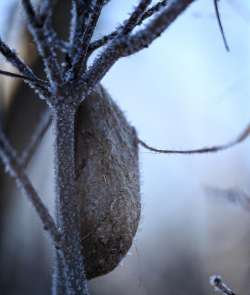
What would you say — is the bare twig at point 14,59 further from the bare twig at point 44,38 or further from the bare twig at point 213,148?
the bare twig at point 213,148

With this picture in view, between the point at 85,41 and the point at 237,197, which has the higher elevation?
the point at 85,41

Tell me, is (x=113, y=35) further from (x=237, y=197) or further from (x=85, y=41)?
(x=237, y=197)

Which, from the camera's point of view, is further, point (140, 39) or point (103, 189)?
point (103, 189)

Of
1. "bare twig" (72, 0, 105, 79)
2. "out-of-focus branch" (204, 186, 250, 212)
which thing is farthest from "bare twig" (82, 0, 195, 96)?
"out-of-focus branch" (204, 186, 250, 212)

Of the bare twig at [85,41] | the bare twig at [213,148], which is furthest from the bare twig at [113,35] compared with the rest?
the bare twig at [213,148]

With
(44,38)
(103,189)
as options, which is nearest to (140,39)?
(44,38)
